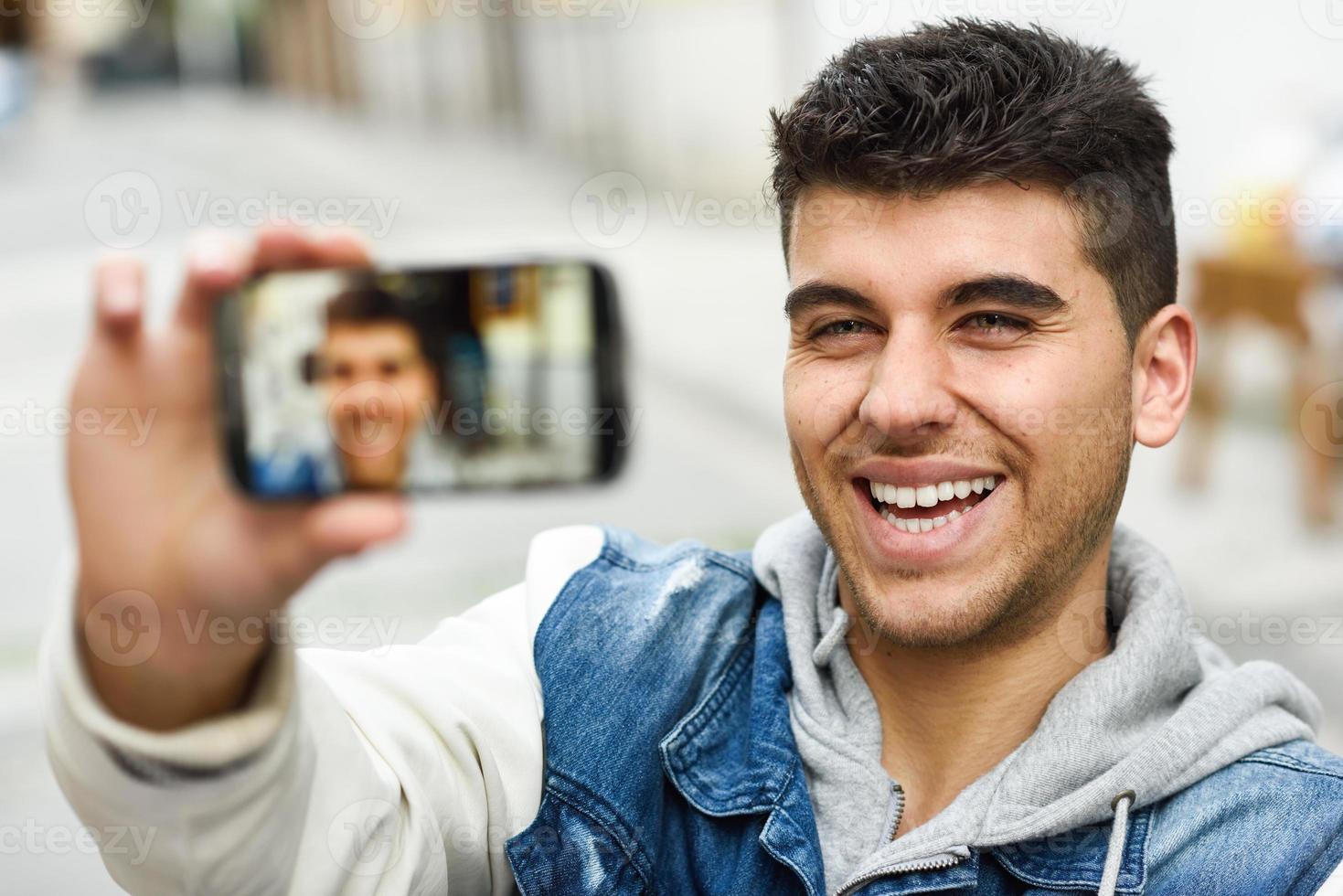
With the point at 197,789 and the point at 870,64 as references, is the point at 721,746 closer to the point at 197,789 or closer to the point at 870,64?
the point at 197,789

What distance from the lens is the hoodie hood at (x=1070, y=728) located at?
1549mm

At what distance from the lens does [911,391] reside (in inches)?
62.1

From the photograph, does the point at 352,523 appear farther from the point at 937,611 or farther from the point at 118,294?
the point at 937,611

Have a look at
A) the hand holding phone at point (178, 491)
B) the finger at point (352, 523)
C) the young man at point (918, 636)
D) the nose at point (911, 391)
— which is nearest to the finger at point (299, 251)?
the hand holding phone at point (178, 491)

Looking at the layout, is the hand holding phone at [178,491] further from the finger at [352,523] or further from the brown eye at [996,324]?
the brown eye at [996,324]

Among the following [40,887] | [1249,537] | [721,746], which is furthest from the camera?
[1249,537]

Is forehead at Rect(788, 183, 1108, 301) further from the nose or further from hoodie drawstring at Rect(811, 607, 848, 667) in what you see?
hoodie drawstring at Rect(811, 607, 848, 667)

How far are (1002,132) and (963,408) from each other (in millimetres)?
322

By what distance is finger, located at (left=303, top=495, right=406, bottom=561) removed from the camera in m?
1.00

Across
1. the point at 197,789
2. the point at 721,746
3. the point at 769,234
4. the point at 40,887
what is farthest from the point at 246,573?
the point at 769,234

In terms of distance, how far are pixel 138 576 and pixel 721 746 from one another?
84cm

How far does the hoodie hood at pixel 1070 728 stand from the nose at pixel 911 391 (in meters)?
0.29

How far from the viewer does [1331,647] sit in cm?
411

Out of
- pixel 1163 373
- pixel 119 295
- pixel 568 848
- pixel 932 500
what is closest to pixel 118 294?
pixel 119 295
